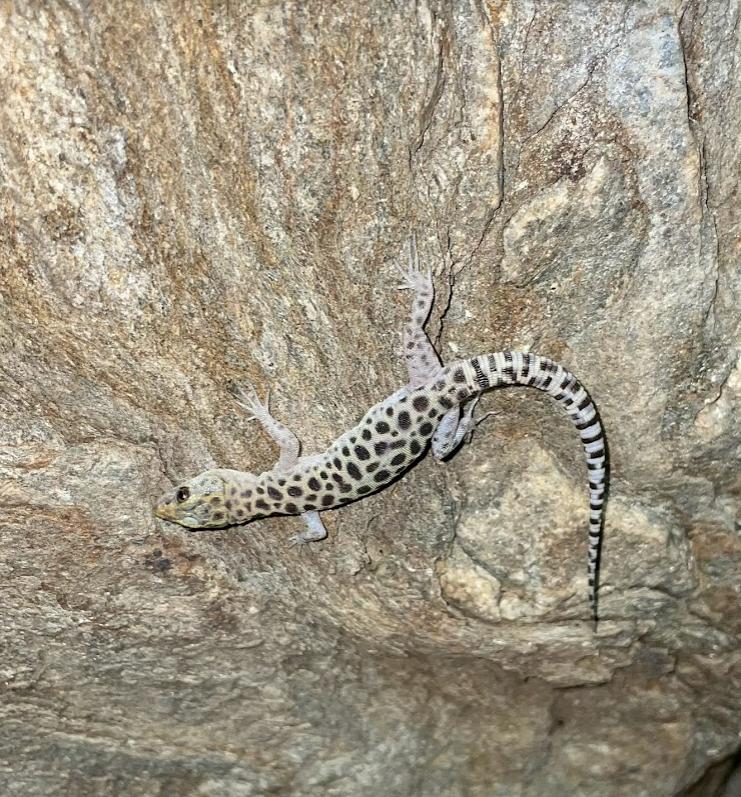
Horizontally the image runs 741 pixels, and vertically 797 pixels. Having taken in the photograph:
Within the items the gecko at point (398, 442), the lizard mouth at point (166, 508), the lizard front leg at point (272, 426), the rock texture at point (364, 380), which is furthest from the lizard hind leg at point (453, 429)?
the lizard mouth at point (166, 508)

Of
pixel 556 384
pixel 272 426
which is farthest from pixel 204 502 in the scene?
pixel 556 384

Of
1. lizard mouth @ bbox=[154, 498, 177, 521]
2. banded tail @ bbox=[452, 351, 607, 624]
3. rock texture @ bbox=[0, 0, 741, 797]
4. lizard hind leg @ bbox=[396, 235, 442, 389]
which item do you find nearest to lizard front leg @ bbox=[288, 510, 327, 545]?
rock texture @ bbox=[0, 0, 741, 797]

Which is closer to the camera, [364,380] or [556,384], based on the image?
[556,384]

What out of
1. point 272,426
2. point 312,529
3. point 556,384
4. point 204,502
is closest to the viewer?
point 556,384

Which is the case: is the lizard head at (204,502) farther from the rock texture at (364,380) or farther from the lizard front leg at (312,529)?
the lizard front leg at (312,529)

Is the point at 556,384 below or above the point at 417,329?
below

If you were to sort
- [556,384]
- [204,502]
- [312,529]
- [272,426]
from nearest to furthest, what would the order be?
1. [556,384]
2. [204,502]
3. [272,426]
4. [312,529]

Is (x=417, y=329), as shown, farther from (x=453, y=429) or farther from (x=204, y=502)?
(x=204, y=502)
